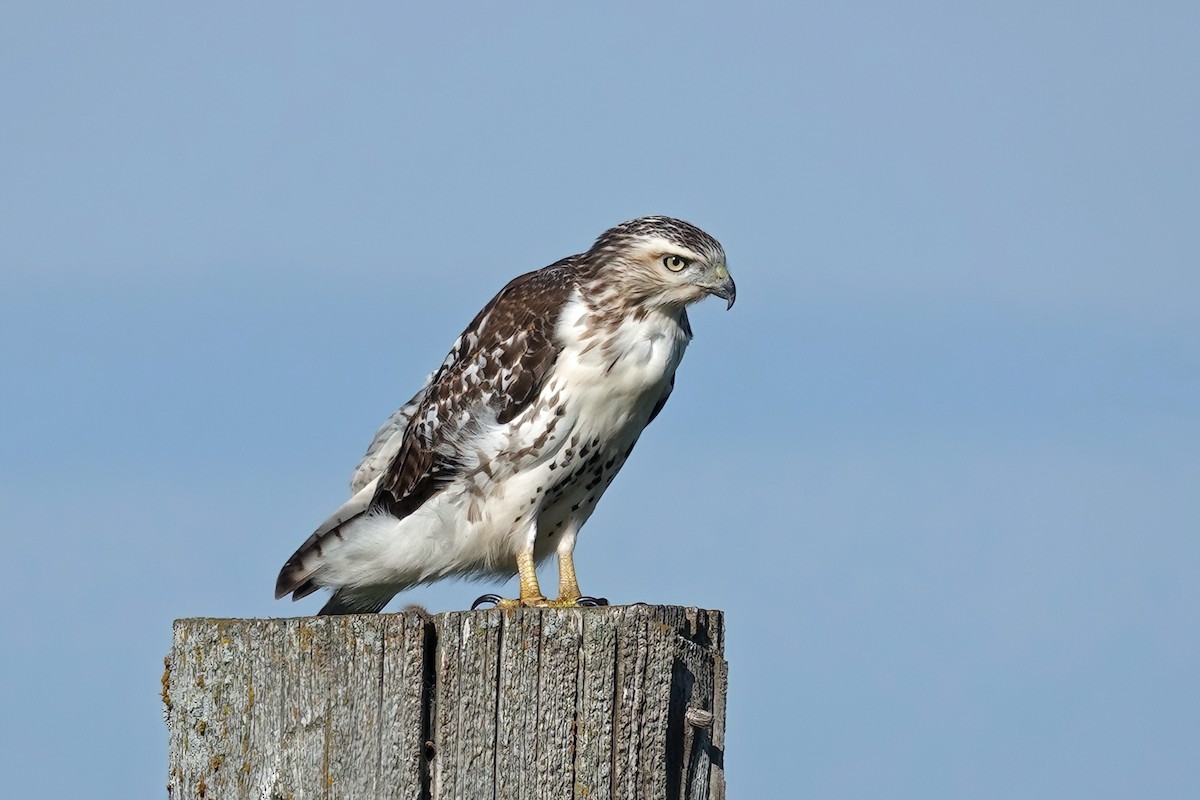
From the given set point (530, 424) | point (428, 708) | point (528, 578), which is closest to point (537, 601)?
point (528, 578)

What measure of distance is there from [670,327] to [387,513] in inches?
63.0

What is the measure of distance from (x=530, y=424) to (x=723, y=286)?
1035 millimetres

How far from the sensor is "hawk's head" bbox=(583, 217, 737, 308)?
638 cm

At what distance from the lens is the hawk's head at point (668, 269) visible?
638 centimetres

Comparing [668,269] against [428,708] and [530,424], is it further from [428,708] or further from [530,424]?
[428,708]

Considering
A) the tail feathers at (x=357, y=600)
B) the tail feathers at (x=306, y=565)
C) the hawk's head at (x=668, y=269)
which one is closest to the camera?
the hawk's head at (x=668, y=269)

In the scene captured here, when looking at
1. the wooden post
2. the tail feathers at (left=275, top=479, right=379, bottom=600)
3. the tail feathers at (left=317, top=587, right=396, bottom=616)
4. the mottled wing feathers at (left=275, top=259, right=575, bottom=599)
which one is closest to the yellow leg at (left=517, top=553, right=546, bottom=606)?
the mottled wing feathers at (left=275, top=259, right=575, bottom=599)

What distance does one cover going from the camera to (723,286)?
6.35 m

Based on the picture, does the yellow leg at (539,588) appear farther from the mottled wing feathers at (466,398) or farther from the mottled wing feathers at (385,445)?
the mottled wing feathers at (385,445)

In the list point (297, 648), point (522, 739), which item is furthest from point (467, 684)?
point (297, 648)

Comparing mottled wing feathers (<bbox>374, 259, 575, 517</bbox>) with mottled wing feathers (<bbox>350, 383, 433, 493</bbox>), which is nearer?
mottled wing feathers (<bbox>374, 259, 575, 517</bbox>)

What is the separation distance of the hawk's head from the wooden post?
9.55 ft

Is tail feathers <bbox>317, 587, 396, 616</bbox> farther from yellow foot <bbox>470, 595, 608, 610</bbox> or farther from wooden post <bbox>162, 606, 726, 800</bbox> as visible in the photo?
wooden post <bbox>162, 606, 726, 800</bbox>

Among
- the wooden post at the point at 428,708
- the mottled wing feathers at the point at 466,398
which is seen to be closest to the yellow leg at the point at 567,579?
the mottled wing feathers at the point at 466,398
